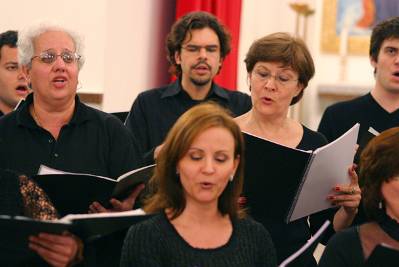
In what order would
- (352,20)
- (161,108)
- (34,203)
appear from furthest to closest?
(352,20) → (161,108) → (34,203)

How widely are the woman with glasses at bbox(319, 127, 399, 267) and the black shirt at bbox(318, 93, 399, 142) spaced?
862mm

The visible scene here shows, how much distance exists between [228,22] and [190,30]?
218 cm

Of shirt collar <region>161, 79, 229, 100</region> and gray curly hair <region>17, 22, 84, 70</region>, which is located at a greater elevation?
gray curly hair <region>17, 22, 84, 70</region>

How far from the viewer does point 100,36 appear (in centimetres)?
542

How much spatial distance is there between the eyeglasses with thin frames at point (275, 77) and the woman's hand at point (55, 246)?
3.58 ft

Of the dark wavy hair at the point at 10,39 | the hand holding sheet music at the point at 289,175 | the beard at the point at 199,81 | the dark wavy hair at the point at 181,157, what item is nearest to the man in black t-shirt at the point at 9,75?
the dark wavy hair at the point at 10,39

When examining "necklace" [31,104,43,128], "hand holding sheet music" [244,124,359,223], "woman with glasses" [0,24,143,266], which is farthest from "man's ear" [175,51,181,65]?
"hand holding sheet music" [244,124,359,223]

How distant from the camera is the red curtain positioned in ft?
20.3

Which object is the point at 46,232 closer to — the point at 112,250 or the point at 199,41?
the point at 112,250

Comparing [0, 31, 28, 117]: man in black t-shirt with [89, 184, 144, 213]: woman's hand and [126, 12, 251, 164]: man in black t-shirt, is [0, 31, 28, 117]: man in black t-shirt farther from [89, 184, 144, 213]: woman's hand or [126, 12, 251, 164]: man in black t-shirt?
[89, 184, 144, 213]: woman's hand

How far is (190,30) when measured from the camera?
4.16 metres

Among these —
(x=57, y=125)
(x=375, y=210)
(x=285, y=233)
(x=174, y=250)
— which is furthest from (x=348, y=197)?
(x=57, y=125)

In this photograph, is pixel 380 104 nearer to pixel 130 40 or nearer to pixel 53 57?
pixel 53 57

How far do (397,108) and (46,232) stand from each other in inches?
72.6
